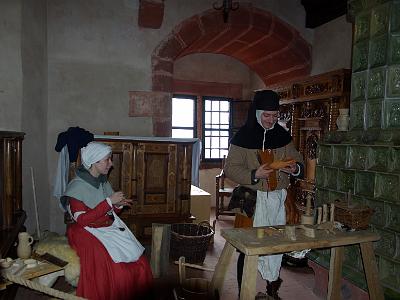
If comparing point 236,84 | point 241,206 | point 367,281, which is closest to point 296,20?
point 236,84

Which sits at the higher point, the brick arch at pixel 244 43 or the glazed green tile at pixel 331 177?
the brick arch at pixel 244 43

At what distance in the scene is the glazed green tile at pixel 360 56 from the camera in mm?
3107

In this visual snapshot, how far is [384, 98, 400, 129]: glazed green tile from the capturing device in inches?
111

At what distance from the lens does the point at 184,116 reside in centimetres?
821

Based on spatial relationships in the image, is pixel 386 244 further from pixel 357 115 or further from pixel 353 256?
pixel 357 115

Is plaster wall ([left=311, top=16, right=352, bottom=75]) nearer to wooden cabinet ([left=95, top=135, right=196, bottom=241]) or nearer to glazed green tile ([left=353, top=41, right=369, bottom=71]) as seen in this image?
glazed green tile ([left=353, top=41, right=369, bottom=71])

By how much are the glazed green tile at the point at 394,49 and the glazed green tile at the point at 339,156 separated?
826 mm

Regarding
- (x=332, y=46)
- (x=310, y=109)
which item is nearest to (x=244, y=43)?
(x=332, y=46)

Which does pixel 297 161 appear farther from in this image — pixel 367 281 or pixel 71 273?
pixel 71 273

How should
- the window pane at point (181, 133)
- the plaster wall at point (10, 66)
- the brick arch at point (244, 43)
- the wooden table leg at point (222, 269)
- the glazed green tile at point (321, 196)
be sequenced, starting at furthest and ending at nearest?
the window pane at point (181, 133), the brick arch at point (244, 43), the plaster wall at point (10, 66), the glazed green tile at point (321, 196), the wooden table leg at point (222, 269)

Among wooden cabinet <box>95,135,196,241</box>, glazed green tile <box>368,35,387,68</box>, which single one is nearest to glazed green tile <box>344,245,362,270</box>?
glazed green tile <box>368,35,387,68</box>

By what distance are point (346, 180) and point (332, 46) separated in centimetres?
289

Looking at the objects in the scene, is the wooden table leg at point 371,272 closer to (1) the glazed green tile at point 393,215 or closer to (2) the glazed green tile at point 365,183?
(1) the glazed green tile at point 393,215

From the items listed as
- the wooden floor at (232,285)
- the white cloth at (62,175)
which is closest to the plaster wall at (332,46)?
the wooden floor at (232,285)
